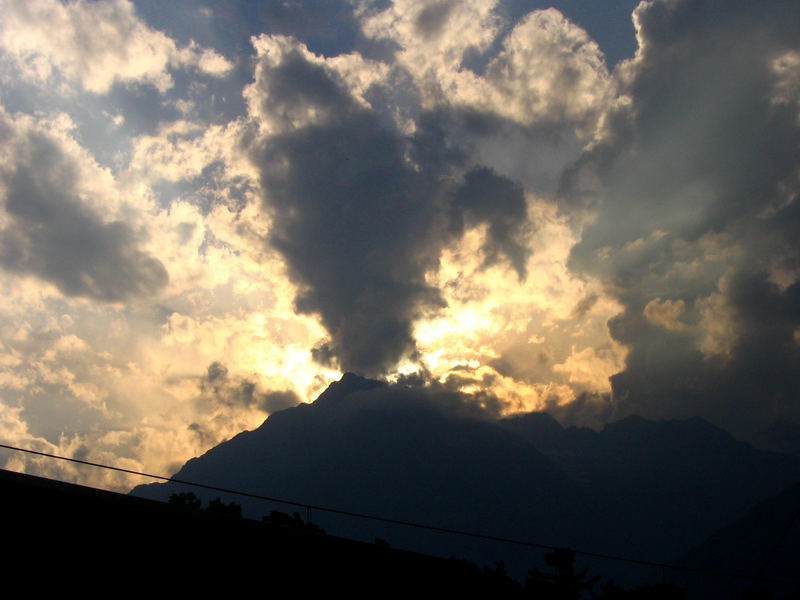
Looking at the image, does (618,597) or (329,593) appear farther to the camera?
(618,597)

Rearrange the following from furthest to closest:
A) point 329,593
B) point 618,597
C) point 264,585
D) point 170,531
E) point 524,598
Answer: point 618,597
point 524,598
point 329,593
point 264,585
point 170,531

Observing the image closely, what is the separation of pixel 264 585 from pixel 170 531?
2252mm

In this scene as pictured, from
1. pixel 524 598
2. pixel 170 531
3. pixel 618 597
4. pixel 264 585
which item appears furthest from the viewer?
pixel 618 597

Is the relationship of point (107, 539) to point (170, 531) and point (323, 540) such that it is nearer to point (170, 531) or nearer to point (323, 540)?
point (170, 531)

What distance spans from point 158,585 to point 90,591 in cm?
113

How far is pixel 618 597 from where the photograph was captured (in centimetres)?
5897

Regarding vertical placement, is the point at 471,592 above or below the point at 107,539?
below

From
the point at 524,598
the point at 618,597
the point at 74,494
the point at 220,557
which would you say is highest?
the point at 74,494

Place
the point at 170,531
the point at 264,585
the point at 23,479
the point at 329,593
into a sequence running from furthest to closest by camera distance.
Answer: the point at 329,593 → the point at 264,585 → the point at 170,531 → the point at 23,479

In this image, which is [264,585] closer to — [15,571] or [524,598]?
[15,571]

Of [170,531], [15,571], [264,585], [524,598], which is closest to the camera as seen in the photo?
[15,571]

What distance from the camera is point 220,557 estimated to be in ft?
35.0

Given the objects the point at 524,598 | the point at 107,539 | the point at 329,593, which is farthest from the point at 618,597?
the point at 107,539

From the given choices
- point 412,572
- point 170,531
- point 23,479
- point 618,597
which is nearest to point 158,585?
point 170,531
